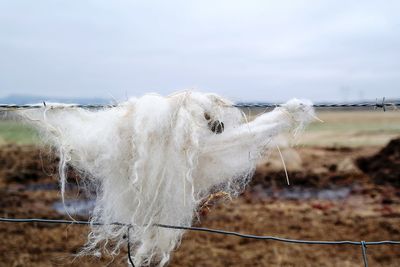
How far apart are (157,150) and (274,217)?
274 inches

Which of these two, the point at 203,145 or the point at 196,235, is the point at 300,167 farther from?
the point at 203,145

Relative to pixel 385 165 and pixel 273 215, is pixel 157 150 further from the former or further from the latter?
pixel 385 165

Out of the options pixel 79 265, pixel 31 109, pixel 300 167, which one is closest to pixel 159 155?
pixel 31 109

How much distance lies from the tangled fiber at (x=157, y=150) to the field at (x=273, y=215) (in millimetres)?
205

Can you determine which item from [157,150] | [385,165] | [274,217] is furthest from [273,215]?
[157,150]

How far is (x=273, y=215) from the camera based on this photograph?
354 inches

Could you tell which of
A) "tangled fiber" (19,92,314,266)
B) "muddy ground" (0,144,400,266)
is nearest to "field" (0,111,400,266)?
"muddy ground" (0,144,400,266)

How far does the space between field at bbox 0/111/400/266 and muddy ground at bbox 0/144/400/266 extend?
0.5 inches

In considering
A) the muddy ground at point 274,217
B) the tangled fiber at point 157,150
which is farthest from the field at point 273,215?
the tangled fiber at point 157,150

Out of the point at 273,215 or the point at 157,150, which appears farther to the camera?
the point at 273,215

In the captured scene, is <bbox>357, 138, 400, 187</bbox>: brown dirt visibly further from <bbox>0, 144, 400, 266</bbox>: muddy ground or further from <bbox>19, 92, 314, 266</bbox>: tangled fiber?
<bbox>19, 92, 314, 266</bbox>: tangled fiber

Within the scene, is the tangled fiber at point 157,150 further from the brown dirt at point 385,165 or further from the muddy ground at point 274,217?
the brown dirt at point 385,165

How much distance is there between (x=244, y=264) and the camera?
20.7 ft

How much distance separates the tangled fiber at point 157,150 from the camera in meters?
2.19
